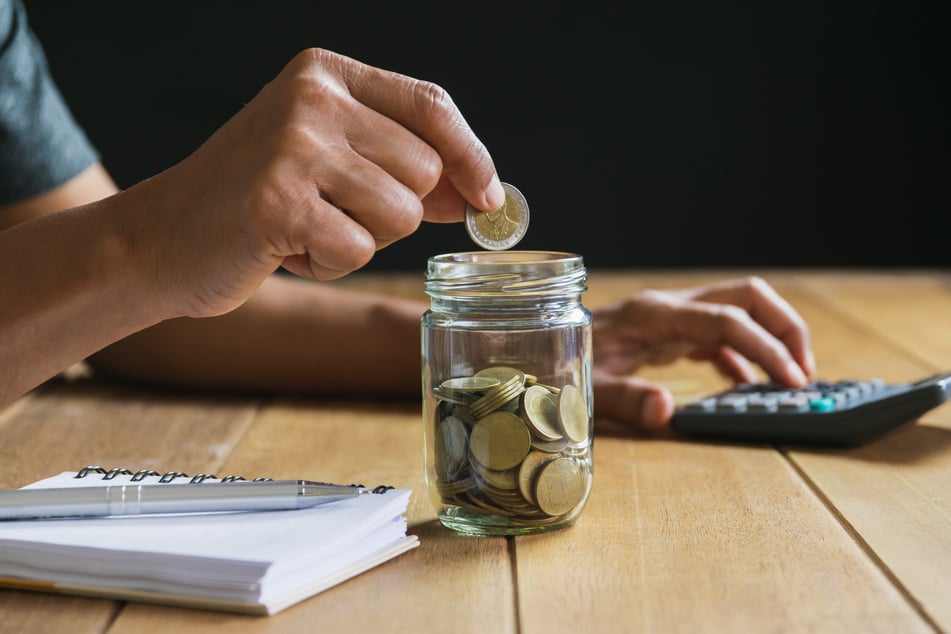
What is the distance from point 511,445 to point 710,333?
0.55 metres

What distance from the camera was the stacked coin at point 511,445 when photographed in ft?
2.56

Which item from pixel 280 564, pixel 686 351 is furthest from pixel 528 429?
pixel 686 351

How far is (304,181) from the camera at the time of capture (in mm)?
760

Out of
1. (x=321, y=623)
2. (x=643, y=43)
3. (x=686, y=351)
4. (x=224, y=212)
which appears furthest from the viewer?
(x=643, y=43)

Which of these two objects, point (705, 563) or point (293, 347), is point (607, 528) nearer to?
point (705, 563)

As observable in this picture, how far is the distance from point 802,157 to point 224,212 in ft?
7.67

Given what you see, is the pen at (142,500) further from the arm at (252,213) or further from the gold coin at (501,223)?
the gold coin at (501,223)

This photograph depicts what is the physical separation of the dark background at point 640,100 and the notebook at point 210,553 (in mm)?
2122

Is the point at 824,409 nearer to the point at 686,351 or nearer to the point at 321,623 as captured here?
the point at 686,351

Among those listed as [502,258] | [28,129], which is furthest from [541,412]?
[28,129]

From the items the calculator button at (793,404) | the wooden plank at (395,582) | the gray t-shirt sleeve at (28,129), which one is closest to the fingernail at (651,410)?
the calculator button at (793,404)

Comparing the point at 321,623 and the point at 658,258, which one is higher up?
the point at 321,623

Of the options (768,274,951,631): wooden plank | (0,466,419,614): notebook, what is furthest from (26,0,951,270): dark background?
(0,466,419,614): notebook

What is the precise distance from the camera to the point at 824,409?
1.09 meters
